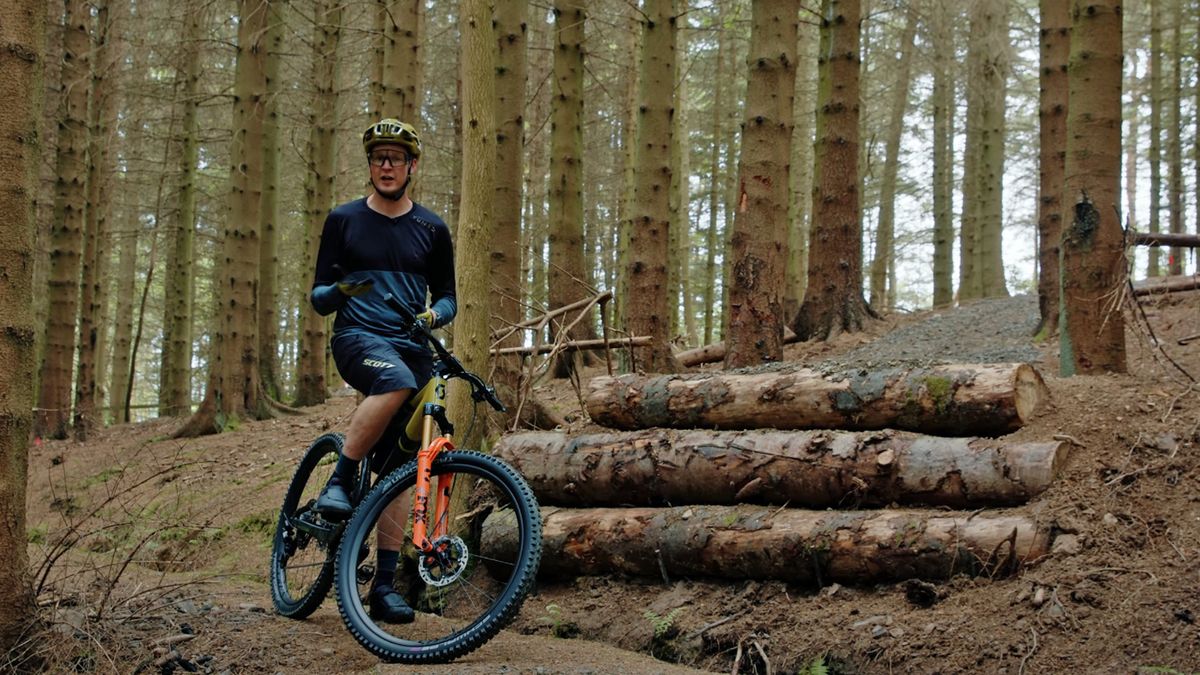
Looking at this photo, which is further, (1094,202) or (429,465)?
(1094,202)

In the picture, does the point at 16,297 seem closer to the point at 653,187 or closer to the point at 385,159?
the point at 385,159

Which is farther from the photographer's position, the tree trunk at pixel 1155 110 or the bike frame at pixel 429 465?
the tree trunk at pixel 1155 110

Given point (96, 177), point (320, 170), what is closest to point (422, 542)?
point (320, 170)

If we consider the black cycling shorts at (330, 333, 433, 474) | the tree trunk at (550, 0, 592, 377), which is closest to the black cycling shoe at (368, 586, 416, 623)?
the black cycling shorts at (330, 333, 433, 474)

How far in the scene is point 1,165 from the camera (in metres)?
3.91

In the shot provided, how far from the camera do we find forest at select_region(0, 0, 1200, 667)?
6629 millimetres

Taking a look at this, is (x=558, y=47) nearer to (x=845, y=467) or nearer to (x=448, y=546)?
(x=845, y=467)

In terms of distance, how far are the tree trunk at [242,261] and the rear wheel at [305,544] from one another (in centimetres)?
757

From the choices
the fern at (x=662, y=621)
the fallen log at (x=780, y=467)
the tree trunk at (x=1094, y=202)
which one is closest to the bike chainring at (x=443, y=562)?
the fern at (x=662, y=621)

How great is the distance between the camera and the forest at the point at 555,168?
6.63m

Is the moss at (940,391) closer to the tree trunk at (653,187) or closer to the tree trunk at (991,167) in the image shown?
the tree trunk at (653,187)

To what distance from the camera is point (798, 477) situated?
5.52 meters

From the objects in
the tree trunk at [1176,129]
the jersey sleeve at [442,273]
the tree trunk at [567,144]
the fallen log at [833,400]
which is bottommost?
the fallen log at [833,400]

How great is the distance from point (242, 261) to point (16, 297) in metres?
9.56
